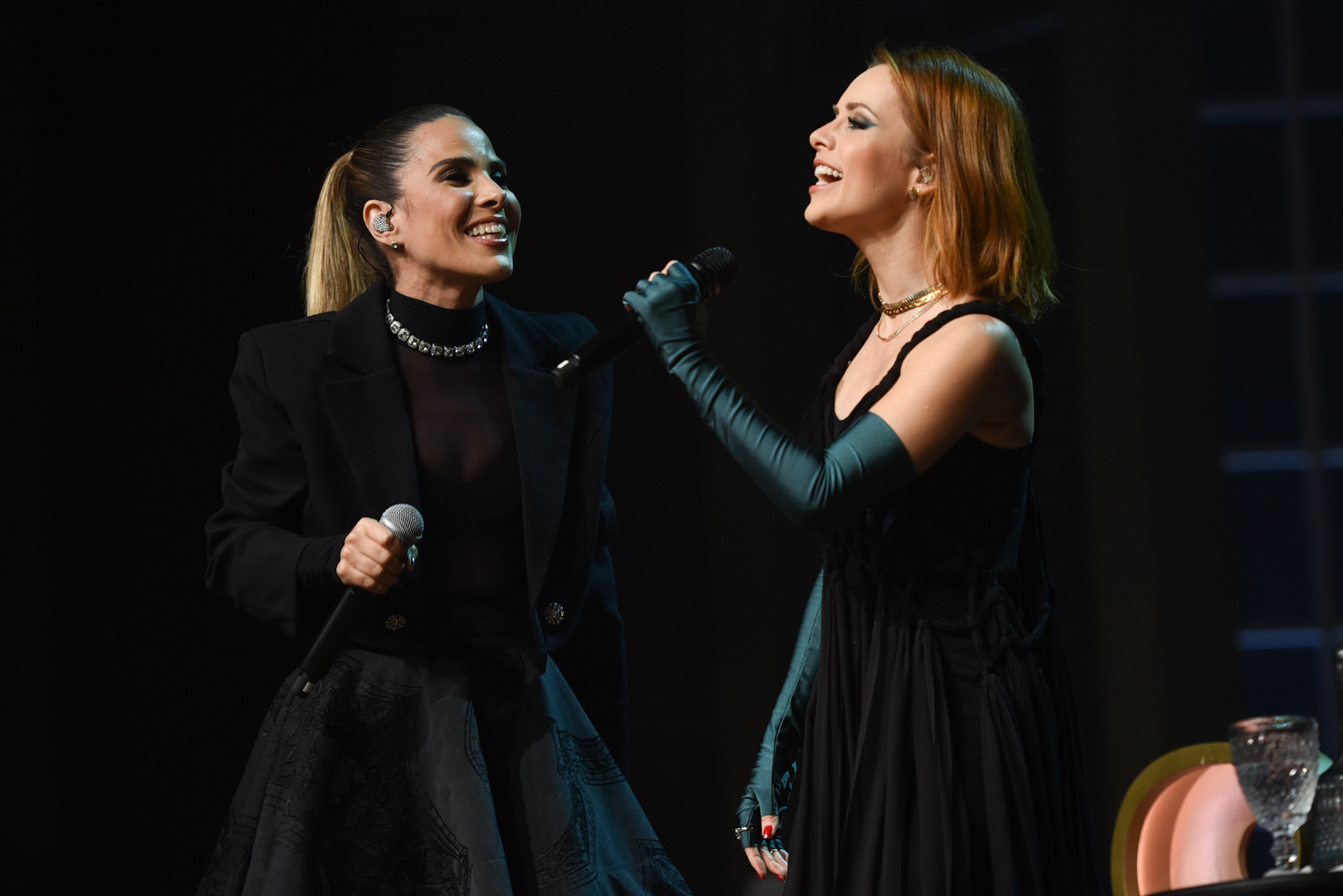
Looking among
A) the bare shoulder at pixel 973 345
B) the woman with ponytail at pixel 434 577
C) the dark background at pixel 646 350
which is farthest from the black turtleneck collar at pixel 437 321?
the dark background at pixel 646 350

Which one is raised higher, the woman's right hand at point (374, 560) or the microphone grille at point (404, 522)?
the microphone grille at point (404, 522)

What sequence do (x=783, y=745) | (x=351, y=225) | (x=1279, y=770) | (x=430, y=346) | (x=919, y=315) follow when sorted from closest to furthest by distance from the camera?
(x=1279, y=770) < (x=919, y=315) < (x=783, y=745) < (x=430, y=346) < (x=351, y=225)

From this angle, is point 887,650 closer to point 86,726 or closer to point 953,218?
point 953,218

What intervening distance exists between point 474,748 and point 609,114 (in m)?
2.35

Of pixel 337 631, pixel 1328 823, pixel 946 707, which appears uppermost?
pixel 337 631

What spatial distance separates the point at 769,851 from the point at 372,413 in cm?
77

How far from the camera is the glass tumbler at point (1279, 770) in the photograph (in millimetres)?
1481

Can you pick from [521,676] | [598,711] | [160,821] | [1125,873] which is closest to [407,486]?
[521,676]

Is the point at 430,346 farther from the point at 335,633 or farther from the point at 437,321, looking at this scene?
the point at 335,633

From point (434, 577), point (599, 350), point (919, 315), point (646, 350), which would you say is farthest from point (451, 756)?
point (646, 350)

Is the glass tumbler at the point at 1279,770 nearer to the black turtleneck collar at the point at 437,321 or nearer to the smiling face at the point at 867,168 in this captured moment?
the smiling face at the point at 867,168

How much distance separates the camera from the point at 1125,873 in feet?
7.03

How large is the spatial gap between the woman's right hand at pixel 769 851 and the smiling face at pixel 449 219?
2.77 feet

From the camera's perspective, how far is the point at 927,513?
5.24 ft
